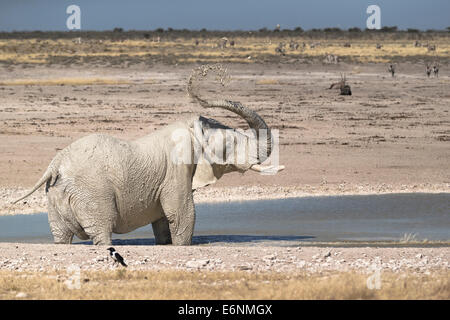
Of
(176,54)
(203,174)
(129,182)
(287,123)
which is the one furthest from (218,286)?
(176,54)

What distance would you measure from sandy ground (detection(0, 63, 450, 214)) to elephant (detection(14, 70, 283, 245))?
7.31 ft

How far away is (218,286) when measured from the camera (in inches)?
312

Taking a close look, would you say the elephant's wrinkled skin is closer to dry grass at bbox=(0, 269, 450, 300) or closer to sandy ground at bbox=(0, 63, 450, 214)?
dry grass at bbox=(0, 269, 450, 300)

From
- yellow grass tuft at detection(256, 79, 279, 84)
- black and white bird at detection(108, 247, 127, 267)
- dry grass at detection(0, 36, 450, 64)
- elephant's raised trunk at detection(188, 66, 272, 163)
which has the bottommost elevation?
yellow grass tuft at detection(256, 79, 279, 84)

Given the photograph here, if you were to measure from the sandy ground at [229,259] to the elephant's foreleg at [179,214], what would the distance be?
101cm

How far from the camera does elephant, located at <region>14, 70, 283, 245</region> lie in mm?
10516

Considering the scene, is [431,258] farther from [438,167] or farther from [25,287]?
[438,167]

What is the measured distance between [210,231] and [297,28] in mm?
→ 102584

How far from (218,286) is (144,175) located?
3.13 meters

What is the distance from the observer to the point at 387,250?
986cm

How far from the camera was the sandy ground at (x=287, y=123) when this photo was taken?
55.8 feet

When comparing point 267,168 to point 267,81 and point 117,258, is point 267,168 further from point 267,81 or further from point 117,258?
point 267,81

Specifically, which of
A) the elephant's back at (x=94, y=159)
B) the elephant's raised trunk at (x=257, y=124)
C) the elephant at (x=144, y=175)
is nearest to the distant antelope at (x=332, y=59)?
the elephant's raised trunk at (x=257, y=124)

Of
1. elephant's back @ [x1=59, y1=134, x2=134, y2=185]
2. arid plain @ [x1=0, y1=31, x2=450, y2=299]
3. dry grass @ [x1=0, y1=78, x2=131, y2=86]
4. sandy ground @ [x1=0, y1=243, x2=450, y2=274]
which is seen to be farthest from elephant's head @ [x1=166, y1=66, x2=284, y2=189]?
dry grass @ [x1=0, y1=78, x2=131, y2=86]
